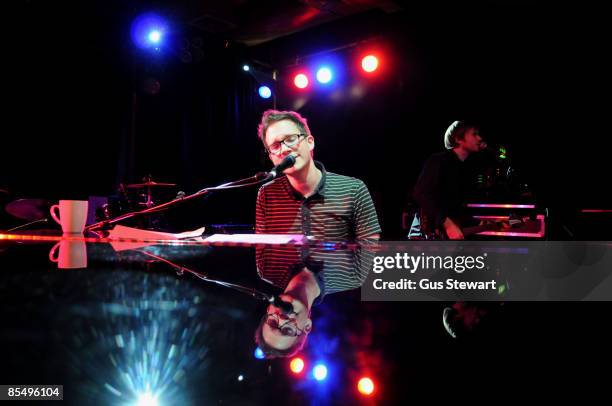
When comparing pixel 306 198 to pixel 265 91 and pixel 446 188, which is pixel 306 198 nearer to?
pixel 446 188

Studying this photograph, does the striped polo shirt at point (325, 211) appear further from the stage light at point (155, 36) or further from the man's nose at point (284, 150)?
the stage light at point (155, 36)

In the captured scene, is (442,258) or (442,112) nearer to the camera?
(442,258)

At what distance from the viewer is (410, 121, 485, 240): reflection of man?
3489mm

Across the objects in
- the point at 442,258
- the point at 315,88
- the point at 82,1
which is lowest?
the point at 442,258

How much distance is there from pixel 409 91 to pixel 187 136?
3.40 meters

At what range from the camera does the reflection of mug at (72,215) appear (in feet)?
4.98

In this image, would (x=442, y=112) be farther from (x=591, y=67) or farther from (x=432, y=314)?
(x=432, y=314)

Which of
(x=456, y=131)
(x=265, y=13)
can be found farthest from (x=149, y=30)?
(x=456, y=131)

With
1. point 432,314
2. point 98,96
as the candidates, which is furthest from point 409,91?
point 432,314

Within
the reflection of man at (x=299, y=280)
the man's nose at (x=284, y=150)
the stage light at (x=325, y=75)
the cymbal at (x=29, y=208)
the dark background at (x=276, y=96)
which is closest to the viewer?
the reflection of man at (x=299, y=280)

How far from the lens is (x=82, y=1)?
542 centimetres

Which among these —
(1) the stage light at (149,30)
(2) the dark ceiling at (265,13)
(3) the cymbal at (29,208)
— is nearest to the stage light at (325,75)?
(2) the dark ceiling at (265,13)

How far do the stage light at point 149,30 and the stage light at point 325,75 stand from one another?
2080mm

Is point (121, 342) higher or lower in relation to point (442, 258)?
lower
